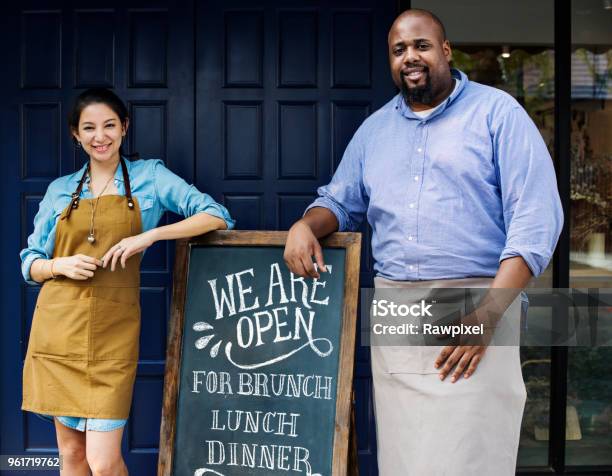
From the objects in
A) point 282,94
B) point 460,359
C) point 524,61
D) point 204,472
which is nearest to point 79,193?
point 204,472

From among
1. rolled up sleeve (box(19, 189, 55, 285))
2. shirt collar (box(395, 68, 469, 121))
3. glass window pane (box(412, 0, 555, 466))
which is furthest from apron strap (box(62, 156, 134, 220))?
glass window pane (box(412, 0, 555, 466))

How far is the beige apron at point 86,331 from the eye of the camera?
289 cm

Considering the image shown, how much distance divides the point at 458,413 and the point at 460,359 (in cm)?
18

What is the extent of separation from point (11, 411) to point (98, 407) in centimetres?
132

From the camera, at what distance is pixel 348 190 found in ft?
9.24

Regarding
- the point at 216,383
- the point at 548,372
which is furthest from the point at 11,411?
the point at 548,372

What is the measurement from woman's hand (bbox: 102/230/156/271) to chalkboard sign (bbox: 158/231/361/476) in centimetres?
21

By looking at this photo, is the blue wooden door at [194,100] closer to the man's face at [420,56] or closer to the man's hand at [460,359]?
the man's face at [420,56]

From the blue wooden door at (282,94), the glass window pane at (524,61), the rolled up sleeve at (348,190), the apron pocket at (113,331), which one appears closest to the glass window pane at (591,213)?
the glass window pane at (524,61)

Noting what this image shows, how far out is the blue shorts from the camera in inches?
114

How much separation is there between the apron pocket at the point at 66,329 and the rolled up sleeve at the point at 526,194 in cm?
160

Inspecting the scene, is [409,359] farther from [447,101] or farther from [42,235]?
[42,235]

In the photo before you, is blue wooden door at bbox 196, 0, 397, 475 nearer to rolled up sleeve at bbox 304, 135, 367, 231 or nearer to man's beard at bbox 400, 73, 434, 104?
rolled up sleeve at bbox 304, 135, 367, 231

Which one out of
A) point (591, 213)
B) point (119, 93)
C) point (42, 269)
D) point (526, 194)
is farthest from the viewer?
point (591, 213)
